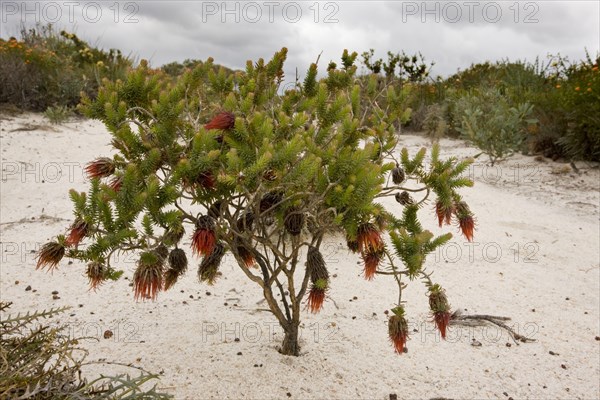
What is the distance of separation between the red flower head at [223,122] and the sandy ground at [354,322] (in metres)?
0.93

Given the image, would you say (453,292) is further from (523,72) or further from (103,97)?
(523,72)

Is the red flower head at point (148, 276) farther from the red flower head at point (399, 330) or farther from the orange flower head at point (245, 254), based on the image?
the red flower head at point (399, 330)

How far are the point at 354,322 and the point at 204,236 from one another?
1.95 m

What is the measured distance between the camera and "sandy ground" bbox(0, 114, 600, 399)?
9.50 ft

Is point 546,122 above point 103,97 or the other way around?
above

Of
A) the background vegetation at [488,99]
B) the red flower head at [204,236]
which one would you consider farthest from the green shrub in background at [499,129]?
the red flower head at [204,236]

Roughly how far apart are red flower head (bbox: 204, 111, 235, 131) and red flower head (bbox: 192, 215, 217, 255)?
0.34 meters

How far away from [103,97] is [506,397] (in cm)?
253

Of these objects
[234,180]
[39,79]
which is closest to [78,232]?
[234,180]

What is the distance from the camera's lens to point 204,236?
1.87 meters

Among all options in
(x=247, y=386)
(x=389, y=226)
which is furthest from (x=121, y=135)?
(x=247, y=386)

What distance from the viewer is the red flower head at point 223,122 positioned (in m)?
1.95

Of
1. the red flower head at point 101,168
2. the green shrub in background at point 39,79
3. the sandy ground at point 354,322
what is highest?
the green shrub in background at point 39,79

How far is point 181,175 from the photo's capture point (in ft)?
6.03
